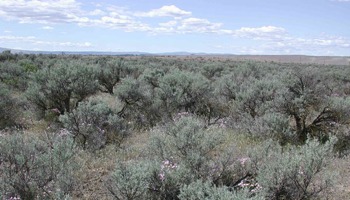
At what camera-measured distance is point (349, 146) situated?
35.2 ft

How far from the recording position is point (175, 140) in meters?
7.11

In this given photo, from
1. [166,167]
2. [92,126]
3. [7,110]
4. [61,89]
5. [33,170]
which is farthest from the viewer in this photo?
[61,89]

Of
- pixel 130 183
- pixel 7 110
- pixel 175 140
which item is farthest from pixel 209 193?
pixel 7 110

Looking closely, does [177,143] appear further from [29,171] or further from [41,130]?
[41,130]

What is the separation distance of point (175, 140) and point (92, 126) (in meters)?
3.60

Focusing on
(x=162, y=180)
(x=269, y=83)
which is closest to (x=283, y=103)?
(x=269, y=83)

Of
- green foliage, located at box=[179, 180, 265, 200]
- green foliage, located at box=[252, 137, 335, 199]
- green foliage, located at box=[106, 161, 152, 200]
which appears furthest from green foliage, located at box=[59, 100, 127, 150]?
green foliage, located at box=[252, 137, 335, 199]

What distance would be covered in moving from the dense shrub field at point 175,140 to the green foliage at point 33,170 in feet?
0.06

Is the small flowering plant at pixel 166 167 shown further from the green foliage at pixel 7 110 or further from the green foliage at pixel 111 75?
the green foliage at pixel 111 75

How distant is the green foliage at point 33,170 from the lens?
5957 millimetres

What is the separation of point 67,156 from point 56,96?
867 centimetres

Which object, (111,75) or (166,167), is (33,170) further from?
(111,75)

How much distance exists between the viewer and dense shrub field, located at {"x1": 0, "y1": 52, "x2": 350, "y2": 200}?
6059mm

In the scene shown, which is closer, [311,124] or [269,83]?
[311,124]
